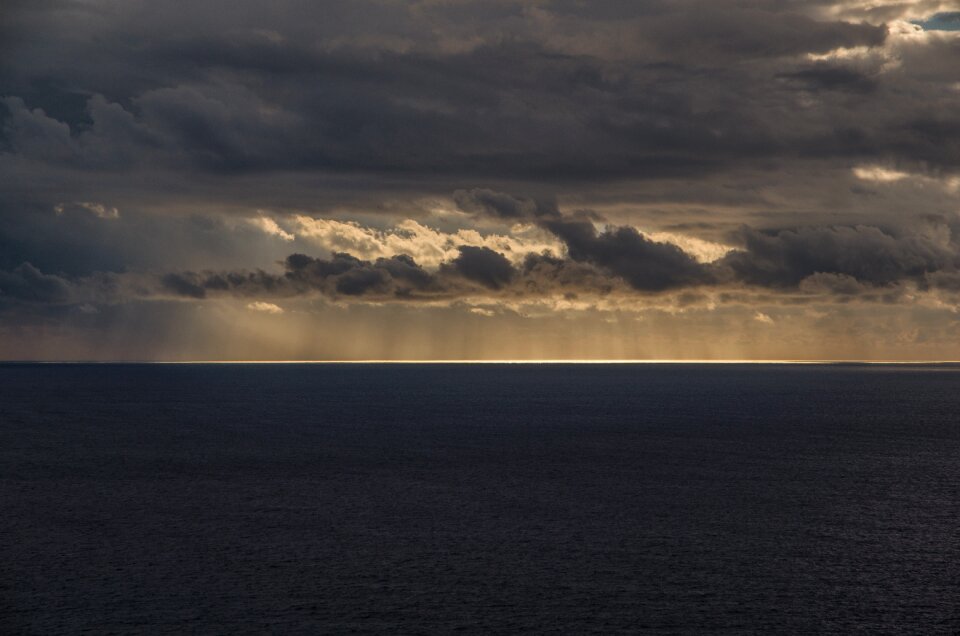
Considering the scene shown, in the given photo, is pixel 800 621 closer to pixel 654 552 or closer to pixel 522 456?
pixel 654 552

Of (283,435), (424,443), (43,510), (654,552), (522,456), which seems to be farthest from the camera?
(283,435)

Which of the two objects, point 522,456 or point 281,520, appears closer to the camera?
point 281,520

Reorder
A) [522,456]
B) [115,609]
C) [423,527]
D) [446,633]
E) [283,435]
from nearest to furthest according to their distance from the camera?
1. [446,633]
2. [115,609]
3. [423,527]
4. [522,456]
5. [283,435]

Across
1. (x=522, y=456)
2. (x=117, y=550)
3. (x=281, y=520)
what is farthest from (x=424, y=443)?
(x=117, y=550)

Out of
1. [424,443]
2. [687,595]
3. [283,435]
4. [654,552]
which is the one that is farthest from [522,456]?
[687,595]

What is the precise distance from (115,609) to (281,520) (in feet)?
90.7

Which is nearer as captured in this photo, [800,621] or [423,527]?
[800,621]

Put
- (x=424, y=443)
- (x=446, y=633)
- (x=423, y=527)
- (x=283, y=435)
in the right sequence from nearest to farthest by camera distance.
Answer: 1. (x=446, y=633)
2. (x=423, y=527)
3. (x=424, y=443)
4. (x=283, y=435)

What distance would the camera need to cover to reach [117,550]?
75312 millimetres

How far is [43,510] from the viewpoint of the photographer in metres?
92.5

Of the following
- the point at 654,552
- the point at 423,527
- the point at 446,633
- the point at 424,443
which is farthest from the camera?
the point at 424,443

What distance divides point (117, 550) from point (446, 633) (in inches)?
1280

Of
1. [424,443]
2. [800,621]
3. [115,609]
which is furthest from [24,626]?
[424,443]

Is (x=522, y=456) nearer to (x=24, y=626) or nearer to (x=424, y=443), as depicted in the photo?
(x=424, y=443)
